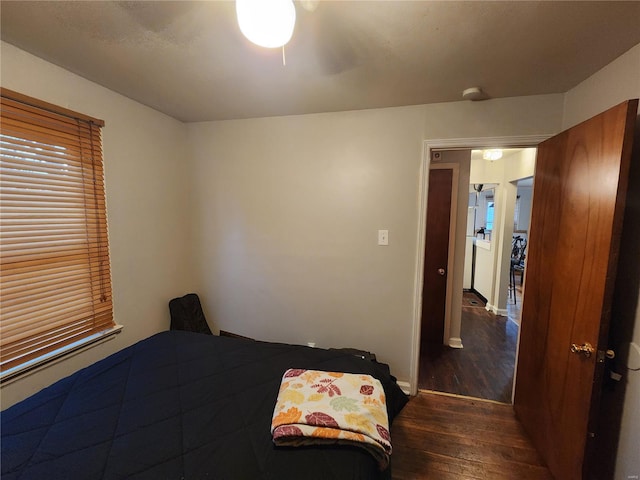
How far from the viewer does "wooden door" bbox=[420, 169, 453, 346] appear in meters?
2.96

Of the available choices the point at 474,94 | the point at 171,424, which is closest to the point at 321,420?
the point at 171,424

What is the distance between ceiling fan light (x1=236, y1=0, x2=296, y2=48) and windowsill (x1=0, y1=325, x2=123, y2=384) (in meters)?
1.97

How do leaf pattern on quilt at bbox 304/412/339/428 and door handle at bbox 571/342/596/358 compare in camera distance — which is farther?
door handle at bbox 571/342/596/358

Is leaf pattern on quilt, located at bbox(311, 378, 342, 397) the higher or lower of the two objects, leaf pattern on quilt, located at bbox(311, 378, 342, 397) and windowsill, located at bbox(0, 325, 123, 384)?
the higher

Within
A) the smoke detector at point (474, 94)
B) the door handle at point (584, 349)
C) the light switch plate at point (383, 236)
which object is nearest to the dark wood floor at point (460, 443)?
the door handle at point (584, 349)

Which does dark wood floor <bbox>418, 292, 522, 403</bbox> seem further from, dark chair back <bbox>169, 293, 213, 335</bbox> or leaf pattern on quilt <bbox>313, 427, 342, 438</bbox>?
dark chair back <bbox>169, 293, 213, 335</bbox>

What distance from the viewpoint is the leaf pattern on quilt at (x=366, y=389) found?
1.23m

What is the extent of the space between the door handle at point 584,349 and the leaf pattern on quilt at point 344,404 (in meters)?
1.14

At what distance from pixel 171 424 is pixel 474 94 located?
247 centimetres

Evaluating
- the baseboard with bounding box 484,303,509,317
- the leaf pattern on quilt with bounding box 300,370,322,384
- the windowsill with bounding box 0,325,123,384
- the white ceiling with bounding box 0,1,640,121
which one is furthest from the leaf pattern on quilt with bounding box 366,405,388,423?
the baseboard with bounding box 484,303,509,317

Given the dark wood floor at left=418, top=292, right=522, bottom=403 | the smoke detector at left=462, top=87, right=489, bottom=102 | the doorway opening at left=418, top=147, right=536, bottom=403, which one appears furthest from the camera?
the doorway opening at left=418, top=147, right=536, bottom=403

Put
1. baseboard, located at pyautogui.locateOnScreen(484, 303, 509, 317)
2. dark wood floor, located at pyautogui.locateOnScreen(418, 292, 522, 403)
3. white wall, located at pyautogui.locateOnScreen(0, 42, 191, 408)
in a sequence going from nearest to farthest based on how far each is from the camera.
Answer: white wall, located at pyautogui.locateOnScreen(0, 42, 191, 408), dark wood floor, located at pyautogui.locateOnScreen(418, 292, 522, 403), baseboard, located at pyautogui.locateOnScreen(484, 303, 509, 317)

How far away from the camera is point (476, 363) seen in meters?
2.69

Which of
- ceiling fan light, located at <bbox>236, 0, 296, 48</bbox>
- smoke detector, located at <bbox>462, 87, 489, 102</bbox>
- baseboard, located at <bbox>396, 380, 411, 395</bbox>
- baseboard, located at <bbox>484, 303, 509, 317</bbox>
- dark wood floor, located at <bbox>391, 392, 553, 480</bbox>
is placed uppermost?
smoke detector, located at <bbox>462, 87, 489, 102</bbox>
